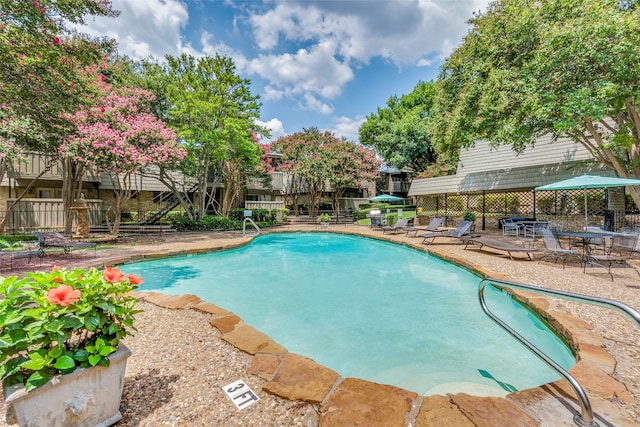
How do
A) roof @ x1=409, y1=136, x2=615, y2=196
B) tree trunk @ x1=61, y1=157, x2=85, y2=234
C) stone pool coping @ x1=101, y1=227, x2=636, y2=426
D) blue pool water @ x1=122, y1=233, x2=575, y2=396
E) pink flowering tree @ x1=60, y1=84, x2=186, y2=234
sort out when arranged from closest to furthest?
stone pool coping @ x1=101, y1=227, x2=636, y2=426 < blue pool water @ x1=122, y1=233, x2=575, y2=396 < pink flowering tree @ x1=60, y1=84, x2=186, y2=234 < tree trunk @ x1=61, y1=157, x2=85, y2=234 < roof @ x1=409, y1=136, x2=615, y2=196

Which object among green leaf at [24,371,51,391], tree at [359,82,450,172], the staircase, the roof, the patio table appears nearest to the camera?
green leaf at [24,371,51,391]

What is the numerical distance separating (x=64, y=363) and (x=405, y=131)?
25916mm

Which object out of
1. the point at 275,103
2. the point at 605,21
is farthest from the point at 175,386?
the point at 275,103

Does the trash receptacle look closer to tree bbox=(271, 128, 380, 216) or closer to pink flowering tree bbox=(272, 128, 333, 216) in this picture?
tree bbox=(271, 128, 380, 216)

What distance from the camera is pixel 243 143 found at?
13492mm

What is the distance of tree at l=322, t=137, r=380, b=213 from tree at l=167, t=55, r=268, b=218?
23.6ft

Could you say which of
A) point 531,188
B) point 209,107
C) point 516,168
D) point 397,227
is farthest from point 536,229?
point 209,107

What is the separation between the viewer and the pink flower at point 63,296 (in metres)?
1.47

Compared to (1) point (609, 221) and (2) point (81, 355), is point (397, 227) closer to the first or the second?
(1) point (609, 221)

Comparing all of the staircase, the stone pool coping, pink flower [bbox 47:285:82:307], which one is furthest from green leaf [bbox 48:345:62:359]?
the staircase

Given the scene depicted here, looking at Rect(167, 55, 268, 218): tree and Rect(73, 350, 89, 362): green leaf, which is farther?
Rect(167, 55, 268, 218): tree

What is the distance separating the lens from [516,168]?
14242 mm

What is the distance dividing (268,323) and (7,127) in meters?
9.86

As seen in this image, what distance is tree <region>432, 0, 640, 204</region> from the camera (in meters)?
6.89
